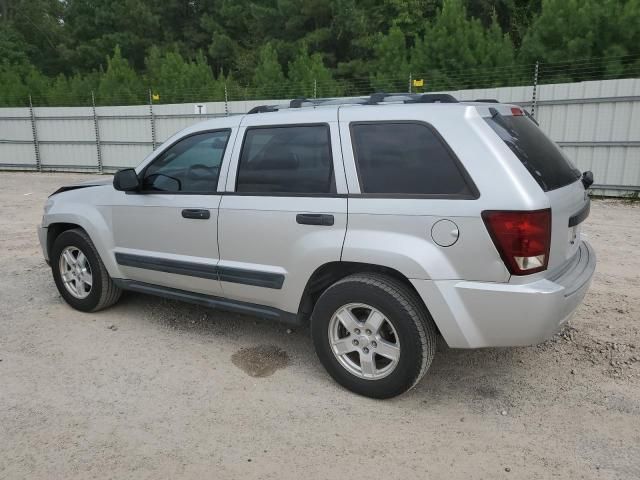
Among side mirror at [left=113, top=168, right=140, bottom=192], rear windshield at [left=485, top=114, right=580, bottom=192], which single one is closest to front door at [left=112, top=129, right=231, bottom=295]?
side mirror at [left=113, top=168, right=140, bottom=192]

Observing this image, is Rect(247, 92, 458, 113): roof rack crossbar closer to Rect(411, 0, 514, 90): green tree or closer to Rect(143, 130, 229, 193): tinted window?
Rect(143, 130, 229, 193): tinted window

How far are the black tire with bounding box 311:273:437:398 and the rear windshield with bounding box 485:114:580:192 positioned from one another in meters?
0.97

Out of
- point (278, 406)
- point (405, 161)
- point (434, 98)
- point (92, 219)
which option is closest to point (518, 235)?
point (405, 161)

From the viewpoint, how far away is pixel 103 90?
19.7 meters

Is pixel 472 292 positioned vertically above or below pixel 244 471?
above

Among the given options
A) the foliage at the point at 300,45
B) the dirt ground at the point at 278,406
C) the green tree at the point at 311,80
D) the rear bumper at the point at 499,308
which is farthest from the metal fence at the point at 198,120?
the rear bumper at the point at 499,308

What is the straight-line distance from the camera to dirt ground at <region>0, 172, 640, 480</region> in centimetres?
289

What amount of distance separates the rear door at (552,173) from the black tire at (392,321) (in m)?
0.79

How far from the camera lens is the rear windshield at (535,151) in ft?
10.3

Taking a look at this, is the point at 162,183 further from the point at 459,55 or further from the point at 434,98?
the point at 459,55

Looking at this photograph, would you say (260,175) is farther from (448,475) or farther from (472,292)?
(448,475)

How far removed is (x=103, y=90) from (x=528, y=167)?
19.3 meters

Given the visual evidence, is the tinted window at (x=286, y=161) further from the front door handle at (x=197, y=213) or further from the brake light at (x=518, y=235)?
the brake light at (x=518, y=235)

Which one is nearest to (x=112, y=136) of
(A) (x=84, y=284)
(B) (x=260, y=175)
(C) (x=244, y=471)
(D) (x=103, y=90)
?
(D) (x=103, y=90)
